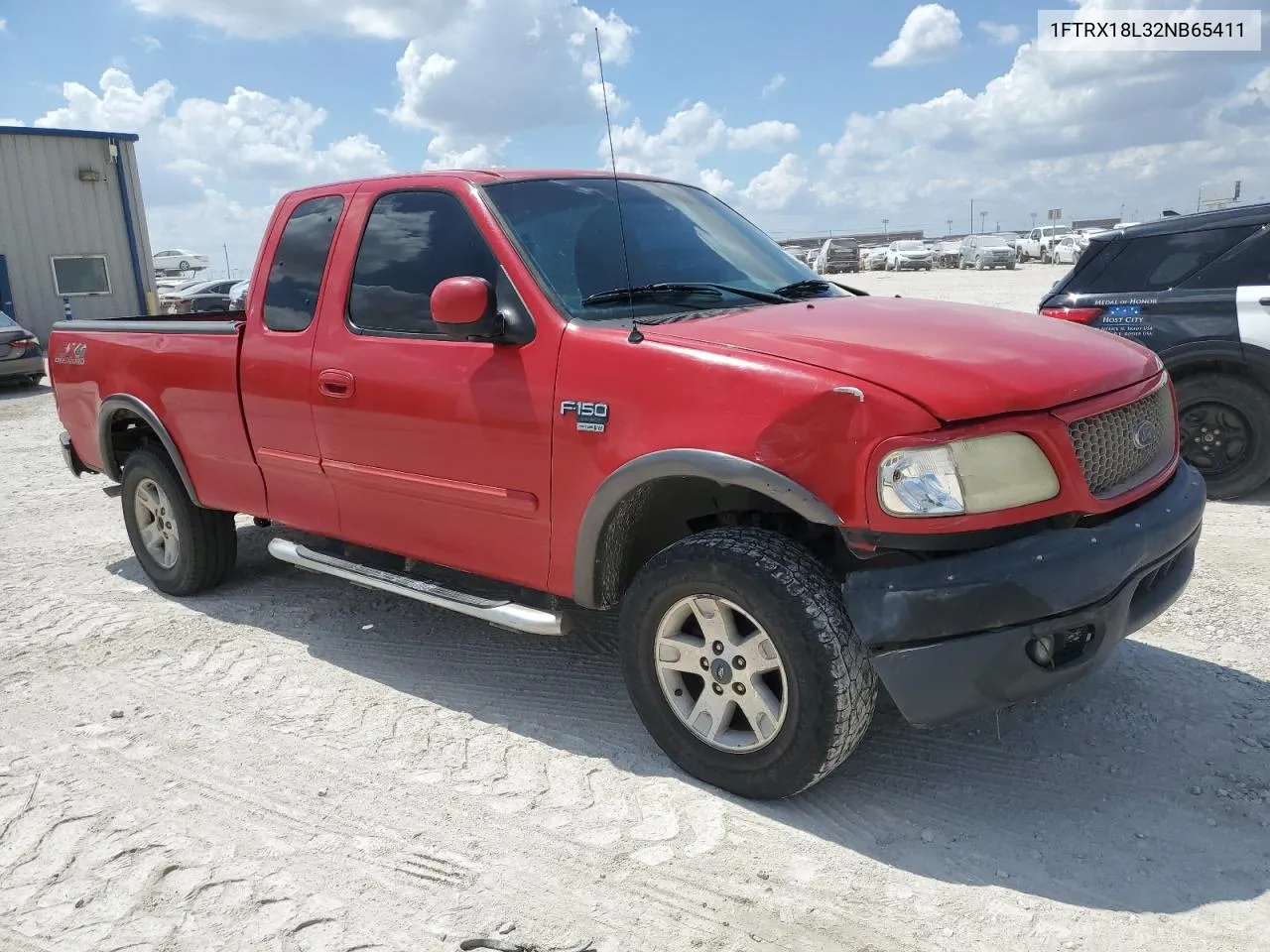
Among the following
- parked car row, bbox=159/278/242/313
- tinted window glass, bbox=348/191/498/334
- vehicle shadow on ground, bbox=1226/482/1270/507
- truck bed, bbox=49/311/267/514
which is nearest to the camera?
tinted window glass, bbox=348/191/498/334

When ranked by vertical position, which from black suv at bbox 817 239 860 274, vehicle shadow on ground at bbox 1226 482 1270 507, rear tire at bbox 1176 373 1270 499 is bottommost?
vehicle shadow on ground at bbox 1226 482 1270 507

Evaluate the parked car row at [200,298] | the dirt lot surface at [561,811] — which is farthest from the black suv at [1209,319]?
the parked car row at [200,298]

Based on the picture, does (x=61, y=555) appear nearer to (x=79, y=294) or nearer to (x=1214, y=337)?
(x=1214, y=337)

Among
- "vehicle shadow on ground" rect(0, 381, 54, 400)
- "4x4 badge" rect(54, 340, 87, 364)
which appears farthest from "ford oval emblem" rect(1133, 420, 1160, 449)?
"vehicle shadow on ground" rect(0, 381, 54, 400)

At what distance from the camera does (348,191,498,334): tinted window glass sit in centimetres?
385

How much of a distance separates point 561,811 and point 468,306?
1668mm

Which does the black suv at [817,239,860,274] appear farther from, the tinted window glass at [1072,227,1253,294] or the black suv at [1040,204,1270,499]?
the black suv at [1040,204,1270,499]

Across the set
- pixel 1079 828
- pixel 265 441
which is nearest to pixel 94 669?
pixel 265 441

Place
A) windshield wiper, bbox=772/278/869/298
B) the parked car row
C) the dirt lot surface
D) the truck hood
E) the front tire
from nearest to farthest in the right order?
the dirt lot surface, the truck hood, the front tire, windshield wiper, bbox=772/278/869/298, the parked car row

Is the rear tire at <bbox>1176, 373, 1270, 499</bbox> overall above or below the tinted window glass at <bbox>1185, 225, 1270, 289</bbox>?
below

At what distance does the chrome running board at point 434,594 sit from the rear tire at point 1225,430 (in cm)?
463

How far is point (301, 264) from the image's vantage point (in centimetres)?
449

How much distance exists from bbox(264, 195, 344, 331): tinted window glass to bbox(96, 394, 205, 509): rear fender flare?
1.05 meters

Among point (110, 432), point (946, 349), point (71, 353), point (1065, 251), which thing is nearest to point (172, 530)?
point (110, 432)
